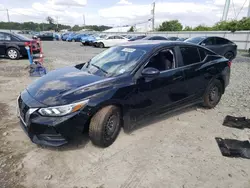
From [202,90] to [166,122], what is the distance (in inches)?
43.8

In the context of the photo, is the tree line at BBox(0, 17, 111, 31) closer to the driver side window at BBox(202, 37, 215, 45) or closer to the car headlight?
the driver side window at BBox(202, 37, 215, 45)

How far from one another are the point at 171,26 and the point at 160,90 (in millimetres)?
53189

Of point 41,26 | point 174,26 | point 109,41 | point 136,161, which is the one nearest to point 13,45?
point 136,161

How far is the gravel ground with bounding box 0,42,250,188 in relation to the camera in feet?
8.17

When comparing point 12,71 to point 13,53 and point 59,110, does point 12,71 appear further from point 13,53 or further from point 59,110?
point 59,110

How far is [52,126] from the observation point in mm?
2617

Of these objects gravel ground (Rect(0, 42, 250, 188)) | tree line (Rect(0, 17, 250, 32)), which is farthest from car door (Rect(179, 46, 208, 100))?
tree line (Rect(0, 17, 250, 32))

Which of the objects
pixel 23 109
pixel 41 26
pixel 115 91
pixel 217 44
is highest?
pixel 41 26

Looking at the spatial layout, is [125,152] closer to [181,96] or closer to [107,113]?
[107,113]

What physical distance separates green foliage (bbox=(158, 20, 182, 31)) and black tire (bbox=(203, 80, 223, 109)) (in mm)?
50270

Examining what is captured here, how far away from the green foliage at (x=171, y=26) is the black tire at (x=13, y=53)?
46390 mm

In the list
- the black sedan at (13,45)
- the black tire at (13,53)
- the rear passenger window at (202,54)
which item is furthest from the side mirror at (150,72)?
the black tire at (13,53)

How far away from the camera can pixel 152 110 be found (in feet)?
11.6

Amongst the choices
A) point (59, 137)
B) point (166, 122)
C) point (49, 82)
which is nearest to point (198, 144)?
point (166, 122)
